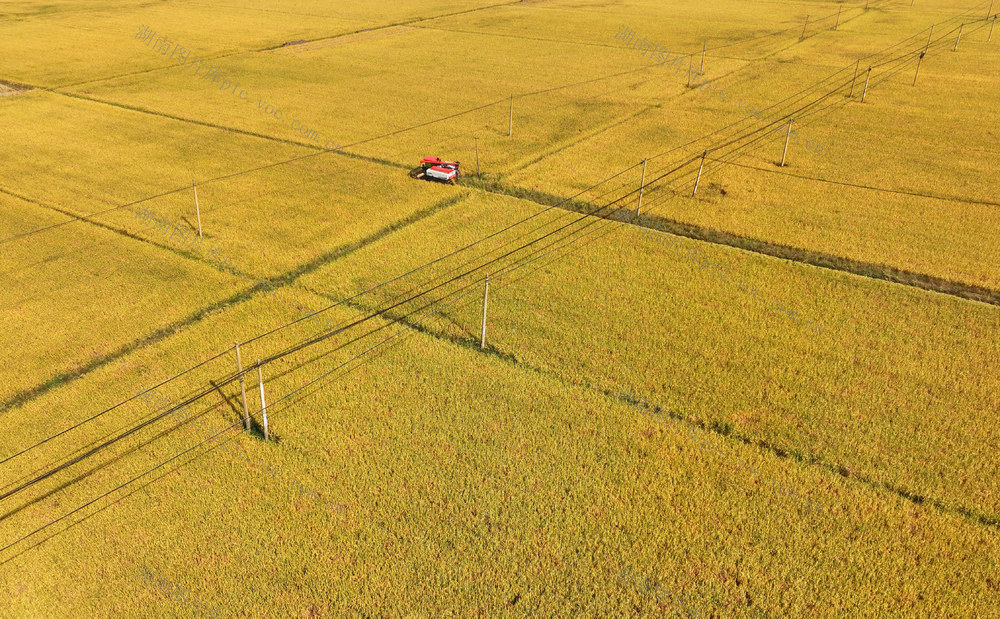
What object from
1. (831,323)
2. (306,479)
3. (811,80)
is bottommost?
(306,479)

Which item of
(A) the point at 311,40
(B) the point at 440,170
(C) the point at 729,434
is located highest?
(A) the point at 311,40

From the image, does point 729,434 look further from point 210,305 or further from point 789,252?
point 210,305

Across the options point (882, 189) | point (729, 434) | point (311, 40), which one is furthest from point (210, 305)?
point (311, 40)

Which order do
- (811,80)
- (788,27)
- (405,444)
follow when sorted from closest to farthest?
1. (405,444)
2. (811,80)
3. (788,27)

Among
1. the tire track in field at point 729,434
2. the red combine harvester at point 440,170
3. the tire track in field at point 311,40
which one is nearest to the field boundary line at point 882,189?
the red combine harvester at point 440,170

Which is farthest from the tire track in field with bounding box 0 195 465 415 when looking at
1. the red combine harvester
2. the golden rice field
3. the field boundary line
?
the field boundary line

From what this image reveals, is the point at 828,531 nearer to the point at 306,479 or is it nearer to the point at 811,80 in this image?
the point at 306,479

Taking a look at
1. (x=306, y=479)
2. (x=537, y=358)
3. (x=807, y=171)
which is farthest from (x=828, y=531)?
(x=807, y=171)
